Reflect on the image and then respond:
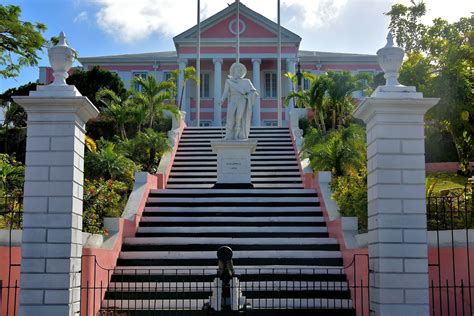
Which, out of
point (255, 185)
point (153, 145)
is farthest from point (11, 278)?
point (153, 145)

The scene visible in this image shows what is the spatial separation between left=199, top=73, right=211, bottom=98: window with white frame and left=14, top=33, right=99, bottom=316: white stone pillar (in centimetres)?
3198

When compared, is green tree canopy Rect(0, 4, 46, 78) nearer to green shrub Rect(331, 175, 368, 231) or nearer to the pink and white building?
green shrub Rect(331, 175, 368, 231)

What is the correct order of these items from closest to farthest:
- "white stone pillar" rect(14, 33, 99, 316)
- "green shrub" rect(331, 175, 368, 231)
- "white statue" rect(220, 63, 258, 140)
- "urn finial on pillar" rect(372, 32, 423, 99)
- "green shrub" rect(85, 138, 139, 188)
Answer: "white stone pillar" rect(14, 33, 99, 316) → "urn finial on pillar" rect(372, 32, 423, 99) → "green shrub" rect(331, 175, 368, 231) → "white statue" rect(220, 63, 258, 140) → "green shrub" rect(85, 138, 139, 188)

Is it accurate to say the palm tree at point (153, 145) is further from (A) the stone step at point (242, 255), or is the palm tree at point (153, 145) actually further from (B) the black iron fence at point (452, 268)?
(B) the black iron fence at point (452, 268)

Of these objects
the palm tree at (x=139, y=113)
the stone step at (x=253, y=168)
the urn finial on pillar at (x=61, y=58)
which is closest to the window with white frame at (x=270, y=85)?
the palm tree at (x=139, y=113)

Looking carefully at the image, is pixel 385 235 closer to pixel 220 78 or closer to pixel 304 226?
pixel 304 226

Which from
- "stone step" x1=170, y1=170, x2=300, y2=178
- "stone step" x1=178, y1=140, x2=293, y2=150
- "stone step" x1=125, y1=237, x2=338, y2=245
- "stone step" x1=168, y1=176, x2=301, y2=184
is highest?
"stone step" x1=178, y1=140, x2=293, y2=150

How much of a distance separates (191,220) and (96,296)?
370cm

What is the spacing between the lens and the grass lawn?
18.3 m

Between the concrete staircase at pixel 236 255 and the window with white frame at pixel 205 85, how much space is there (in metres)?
26.2

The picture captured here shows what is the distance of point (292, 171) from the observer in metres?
19.0

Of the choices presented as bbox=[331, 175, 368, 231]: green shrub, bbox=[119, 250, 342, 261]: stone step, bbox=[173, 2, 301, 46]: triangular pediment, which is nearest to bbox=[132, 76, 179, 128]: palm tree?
bbox=[331, 175, 368, 231]: green shrub

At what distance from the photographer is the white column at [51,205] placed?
28.6ft

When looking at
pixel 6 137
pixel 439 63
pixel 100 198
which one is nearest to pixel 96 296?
pixel 100 198
